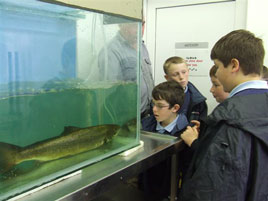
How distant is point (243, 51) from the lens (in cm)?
88

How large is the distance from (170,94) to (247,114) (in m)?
0.70

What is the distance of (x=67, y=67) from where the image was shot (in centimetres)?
77

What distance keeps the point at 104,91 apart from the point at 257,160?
0.50 meters

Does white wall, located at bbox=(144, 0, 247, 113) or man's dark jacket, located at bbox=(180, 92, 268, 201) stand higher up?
white wall, located at bbox=(144, 0, 247, 113)

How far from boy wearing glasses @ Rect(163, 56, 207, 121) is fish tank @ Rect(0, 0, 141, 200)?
0.63 metres

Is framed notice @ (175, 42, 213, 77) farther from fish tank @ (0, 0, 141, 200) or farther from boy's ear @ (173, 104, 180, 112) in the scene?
fish tank @ (0, 0, 141, 200)

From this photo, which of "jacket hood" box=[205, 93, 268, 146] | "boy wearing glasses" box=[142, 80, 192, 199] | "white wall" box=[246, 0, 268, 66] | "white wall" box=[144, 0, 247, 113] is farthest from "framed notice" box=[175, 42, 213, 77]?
"jacket hood" box=[205, 93, 268, 146]

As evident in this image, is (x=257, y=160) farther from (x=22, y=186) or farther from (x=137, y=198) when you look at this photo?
(x=137, y=198)

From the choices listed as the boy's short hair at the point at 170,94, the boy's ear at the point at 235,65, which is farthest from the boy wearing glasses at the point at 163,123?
the boy's ear at the point at 235,65

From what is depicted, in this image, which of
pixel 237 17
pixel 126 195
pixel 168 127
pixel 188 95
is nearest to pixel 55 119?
pixel 168 127

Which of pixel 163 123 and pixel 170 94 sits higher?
pixel 170 94

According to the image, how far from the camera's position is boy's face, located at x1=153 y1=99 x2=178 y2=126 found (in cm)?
142

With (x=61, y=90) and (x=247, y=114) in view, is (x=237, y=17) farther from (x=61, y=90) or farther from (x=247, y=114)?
(x=61, y=90)

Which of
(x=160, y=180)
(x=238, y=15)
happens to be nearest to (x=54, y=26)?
(x=160, y=180)
